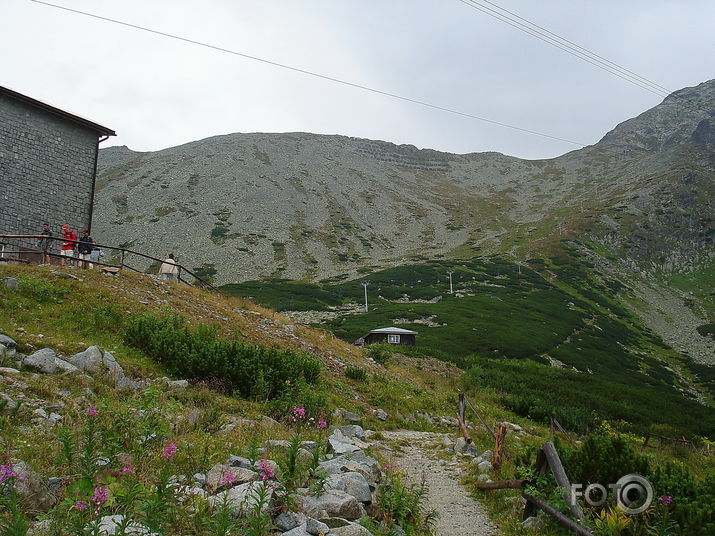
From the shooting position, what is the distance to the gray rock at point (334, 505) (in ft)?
17.1

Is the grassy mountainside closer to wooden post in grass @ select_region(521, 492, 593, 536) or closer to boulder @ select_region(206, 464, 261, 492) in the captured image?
wooden post in grass @ select_region(521, 492, 593, 536)

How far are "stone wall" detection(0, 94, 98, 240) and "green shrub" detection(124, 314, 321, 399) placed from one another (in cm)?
1536

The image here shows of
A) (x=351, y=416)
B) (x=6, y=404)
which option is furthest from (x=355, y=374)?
(x=6, y=404)

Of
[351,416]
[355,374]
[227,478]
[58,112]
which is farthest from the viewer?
[58,112]

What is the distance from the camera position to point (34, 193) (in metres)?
24.5

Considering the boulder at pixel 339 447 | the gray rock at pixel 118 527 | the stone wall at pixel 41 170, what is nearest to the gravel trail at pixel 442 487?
the boulder at pixel 339 447

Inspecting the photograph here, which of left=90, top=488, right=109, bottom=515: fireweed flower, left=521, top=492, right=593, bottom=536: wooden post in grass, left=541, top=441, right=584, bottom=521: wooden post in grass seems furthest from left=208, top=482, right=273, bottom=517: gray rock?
left=541, top=441, right=584, bottom=521: wooden post in grass

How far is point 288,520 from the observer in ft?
15.9

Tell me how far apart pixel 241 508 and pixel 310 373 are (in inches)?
395

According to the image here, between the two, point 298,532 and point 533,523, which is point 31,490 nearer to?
point 298,532

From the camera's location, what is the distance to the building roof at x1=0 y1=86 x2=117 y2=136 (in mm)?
23477

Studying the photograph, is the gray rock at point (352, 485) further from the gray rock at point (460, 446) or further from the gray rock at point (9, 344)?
the gray rock at point (9, 344)

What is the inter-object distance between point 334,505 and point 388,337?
42.8 metres

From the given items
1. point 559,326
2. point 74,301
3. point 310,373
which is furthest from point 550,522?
point 559,326
